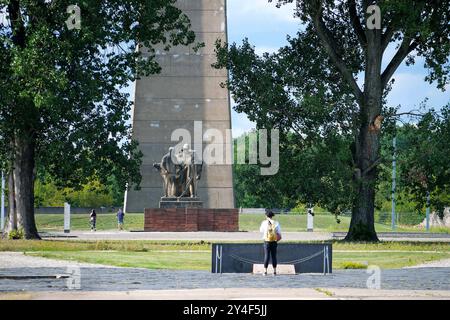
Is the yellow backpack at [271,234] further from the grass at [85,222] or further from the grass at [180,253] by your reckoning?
the grass at [85,222]

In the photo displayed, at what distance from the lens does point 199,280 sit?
22.2 meters

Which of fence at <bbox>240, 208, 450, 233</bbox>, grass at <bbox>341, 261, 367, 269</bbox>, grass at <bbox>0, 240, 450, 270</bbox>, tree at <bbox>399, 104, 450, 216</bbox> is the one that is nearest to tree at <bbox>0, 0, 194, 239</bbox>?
grass at <bbox>0, 240, 450, 270</bbox>

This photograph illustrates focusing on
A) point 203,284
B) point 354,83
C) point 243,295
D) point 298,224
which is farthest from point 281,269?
point 298,224

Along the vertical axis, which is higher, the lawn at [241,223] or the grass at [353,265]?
the lawn at [241,223]

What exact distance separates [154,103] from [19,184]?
1043 inches

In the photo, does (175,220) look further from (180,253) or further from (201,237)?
(180,253)

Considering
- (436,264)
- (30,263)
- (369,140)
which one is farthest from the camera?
(369,140)

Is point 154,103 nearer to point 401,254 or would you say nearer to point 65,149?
point 65,149

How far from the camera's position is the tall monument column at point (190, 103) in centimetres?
6869

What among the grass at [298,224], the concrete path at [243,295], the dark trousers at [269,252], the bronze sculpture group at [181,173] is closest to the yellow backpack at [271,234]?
the dark trousers at [269,252]

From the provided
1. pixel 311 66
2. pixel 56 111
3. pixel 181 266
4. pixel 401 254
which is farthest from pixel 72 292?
pixel 311 66

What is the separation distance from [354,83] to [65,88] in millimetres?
13283

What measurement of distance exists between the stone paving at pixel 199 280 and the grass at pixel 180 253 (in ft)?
8.41
